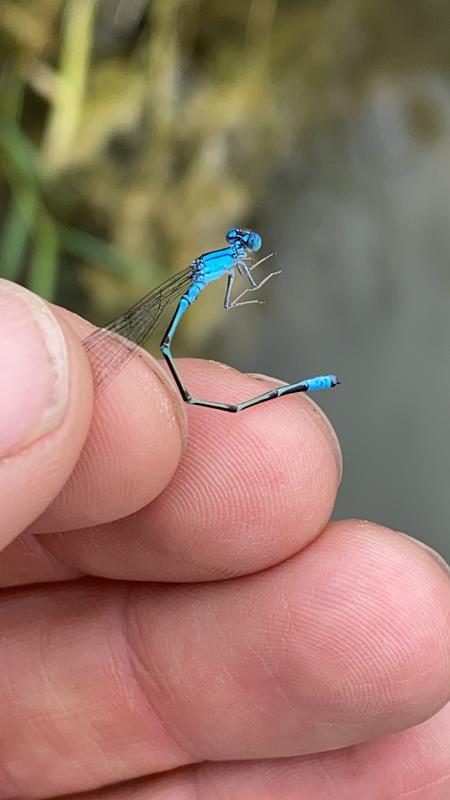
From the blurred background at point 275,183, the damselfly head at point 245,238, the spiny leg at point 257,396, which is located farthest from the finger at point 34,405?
the blurred background at point 275,183

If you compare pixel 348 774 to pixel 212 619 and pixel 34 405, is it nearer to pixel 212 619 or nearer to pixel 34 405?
pixel 212 619

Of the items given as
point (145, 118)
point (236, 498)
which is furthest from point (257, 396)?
point (145, 118)

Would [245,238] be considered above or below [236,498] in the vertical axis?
above

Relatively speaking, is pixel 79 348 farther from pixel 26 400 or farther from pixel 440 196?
pixel 440 196

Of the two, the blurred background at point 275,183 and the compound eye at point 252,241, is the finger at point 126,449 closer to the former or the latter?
the compound eye at point 252,241

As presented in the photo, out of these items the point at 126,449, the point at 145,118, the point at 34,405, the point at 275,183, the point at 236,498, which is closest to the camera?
the point at 34,405

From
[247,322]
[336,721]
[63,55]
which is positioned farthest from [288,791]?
[63,55]
